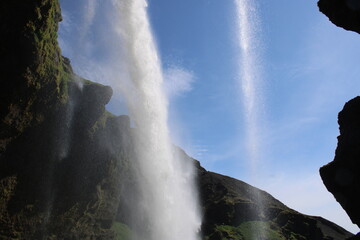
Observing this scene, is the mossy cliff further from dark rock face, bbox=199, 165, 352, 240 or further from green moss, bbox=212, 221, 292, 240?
dark rock face, bbox=199, 165, 352, 240

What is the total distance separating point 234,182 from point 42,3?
12091 cm

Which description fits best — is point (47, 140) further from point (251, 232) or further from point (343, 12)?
point (251, 232)

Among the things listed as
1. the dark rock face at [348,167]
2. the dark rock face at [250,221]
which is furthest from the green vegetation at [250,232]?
the dark rock face at [348,167]

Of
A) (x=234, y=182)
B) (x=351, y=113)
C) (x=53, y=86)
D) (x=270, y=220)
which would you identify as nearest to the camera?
(x=351, y=113)

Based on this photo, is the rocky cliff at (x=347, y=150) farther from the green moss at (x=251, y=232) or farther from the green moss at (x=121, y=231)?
the green moss at (x=251, y=232)

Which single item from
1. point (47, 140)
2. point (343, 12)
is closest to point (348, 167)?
point (343, 12)

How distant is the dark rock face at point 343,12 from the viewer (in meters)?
24.0

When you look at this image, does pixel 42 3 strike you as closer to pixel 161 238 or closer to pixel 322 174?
pixel 322 174

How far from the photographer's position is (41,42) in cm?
4325

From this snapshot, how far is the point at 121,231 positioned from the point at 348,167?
66.6 meters

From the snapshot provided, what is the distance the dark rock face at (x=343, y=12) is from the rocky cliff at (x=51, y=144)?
39617mm

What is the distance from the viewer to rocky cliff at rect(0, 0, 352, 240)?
135 ft

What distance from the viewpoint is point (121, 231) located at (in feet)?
246

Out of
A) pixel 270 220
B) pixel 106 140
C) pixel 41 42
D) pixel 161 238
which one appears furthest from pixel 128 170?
pixel 270 220
